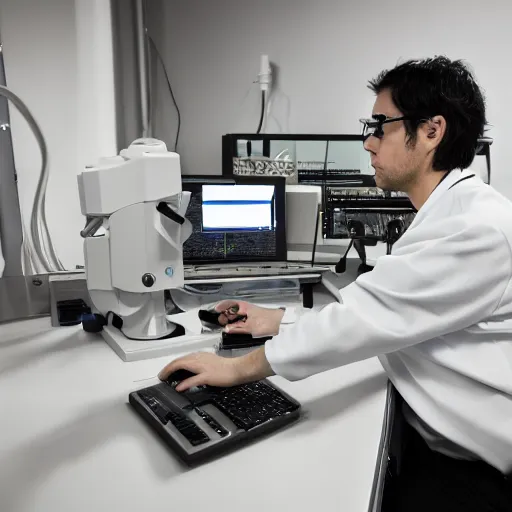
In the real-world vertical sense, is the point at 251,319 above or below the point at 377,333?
below

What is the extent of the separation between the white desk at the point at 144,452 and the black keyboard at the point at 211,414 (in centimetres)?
2

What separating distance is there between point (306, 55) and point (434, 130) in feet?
4.47

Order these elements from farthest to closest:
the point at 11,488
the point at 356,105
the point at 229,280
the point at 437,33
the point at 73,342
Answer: the point at 356,105, the point at 437,33, the point at 229,280, the point at 73,342, the point at 11,488

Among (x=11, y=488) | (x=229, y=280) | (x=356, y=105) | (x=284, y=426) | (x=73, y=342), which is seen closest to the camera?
(x=11, y=488)

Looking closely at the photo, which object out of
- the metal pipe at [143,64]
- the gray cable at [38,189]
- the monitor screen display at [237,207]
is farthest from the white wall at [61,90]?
the monitor screen display at [237,207]

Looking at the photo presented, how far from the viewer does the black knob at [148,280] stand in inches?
39.9

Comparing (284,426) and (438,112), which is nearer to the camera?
(284,426)

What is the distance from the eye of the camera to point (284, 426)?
2.54 ft

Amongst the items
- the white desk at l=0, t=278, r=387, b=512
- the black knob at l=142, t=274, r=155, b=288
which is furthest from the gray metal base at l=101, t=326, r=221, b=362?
the black knob at l=142, t=274, r=155, b=288

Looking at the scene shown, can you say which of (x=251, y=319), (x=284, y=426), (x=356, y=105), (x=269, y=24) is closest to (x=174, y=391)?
(x=284, y=426)

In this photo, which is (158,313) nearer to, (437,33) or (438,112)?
(438,112)

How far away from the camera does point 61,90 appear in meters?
1.91

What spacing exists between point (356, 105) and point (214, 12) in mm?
823

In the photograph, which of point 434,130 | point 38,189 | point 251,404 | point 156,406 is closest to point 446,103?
point 434,130
